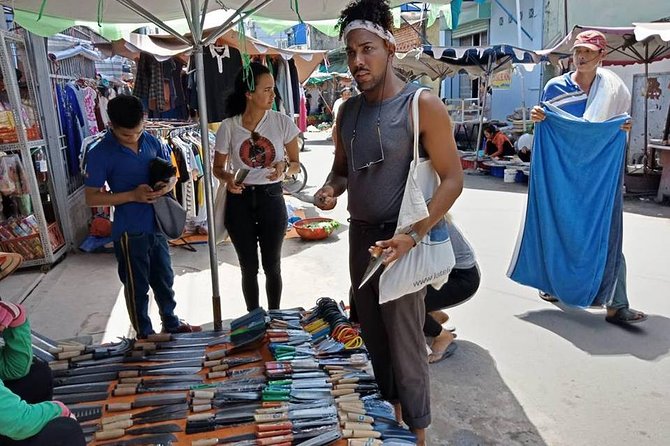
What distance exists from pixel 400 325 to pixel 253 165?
1.60 metres

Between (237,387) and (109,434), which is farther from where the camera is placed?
(237,387)

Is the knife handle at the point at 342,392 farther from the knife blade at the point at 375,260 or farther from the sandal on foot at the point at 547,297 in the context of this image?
the sandal on foot at the point at 547,297

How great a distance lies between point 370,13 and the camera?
203 centimetres

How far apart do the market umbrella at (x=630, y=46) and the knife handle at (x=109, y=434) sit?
7661 millimetres

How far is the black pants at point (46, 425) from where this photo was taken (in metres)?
1.64

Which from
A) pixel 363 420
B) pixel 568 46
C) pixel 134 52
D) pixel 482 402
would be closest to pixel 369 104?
pixel 363 420

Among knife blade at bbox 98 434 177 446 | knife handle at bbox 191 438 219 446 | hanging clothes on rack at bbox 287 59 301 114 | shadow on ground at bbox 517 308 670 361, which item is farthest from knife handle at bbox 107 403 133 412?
hanging clothes on rack at bbox 287 59 301 114

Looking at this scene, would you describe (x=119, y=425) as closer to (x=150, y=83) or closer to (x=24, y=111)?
(x=24, y=111)

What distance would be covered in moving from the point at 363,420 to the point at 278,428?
0.38 m

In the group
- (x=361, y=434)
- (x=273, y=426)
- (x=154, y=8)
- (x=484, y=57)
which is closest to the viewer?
(x=361, y=434)

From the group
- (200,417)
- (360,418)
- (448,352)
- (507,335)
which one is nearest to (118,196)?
(200,417)

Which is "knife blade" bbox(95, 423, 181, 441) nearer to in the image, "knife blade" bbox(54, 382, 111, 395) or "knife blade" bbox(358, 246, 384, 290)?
"knife blade" bbox(54, 382, 111, 395)

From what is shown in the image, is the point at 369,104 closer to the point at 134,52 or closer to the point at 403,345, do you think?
the point at 403,345

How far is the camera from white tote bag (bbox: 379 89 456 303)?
6.40ft
